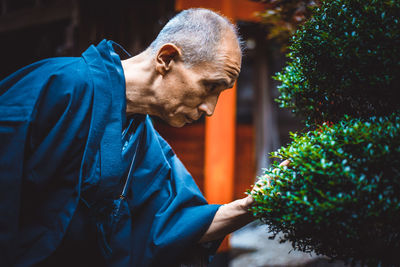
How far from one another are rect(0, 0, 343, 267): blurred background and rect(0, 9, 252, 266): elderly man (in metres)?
1.22

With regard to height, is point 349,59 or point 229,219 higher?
point 349,59

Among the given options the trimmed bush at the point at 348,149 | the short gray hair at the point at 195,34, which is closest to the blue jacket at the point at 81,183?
the short gray hair at the point at 195,34

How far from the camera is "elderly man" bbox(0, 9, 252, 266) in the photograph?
1.42 m

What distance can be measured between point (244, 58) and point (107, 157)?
3.60 m

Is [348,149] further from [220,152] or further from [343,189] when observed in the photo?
[220,152]

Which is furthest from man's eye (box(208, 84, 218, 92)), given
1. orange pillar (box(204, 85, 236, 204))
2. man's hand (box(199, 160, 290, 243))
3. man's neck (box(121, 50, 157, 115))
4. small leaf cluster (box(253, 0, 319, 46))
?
orange pillar (box(204, 85, 236, 204))

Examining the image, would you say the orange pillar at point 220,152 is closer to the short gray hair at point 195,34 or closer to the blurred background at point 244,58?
the blurred background at point 244,58

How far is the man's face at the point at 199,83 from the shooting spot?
1.58m

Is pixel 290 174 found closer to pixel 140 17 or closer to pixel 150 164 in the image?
pixel 150 164

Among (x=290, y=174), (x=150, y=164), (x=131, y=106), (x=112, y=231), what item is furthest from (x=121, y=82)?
(x=290, y=174)

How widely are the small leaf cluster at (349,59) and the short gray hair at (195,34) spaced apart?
15.8 inches

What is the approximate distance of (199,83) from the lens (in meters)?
1.60

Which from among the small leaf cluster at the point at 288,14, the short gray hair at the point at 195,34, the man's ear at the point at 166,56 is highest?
the small leaf cluster at the point at 288,14

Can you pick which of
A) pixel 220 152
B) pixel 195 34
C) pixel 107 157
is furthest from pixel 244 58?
pixel 107 157
